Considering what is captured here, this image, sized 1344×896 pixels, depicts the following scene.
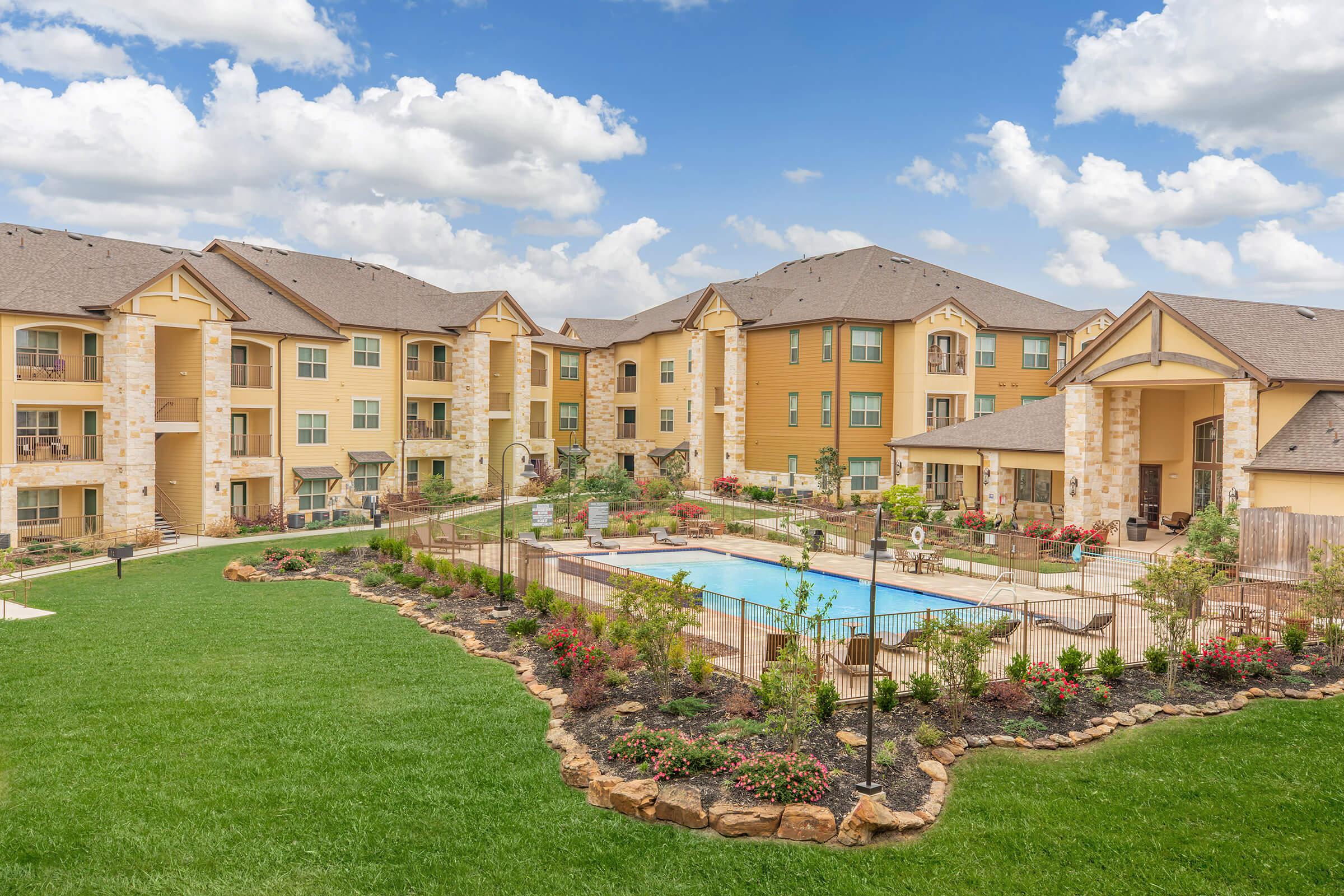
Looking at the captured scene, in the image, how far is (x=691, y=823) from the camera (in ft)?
31.4

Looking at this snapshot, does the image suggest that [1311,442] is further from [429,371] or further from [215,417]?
[215,417]

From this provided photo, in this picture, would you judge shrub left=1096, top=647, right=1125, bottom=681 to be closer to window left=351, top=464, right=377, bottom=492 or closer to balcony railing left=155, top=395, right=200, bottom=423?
balcony railing left=155, top=395, right=200, bottom=423

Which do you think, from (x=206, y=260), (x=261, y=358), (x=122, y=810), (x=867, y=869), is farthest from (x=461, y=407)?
(x=867, y=869)

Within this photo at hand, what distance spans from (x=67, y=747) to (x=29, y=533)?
81.1 ft

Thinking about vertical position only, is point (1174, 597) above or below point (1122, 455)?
below

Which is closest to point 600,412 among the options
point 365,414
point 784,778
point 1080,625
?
point 365,414

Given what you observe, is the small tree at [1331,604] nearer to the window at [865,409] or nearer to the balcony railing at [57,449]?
the window at [865,409]

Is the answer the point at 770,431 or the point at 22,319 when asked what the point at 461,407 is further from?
the point at 22,319

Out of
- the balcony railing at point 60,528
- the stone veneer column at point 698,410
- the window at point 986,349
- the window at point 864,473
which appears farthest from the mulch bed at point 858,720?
the stone veneer column at point 698,410

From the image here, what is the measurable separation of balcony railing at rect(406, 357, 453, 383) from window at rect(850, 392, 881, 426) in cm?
2060

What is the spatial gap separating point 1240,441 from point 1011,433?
10.0m

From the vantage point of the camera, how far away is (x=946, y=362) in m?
43.3

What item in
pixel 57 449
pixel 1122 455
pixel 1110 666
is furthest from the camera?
pixel 57 449

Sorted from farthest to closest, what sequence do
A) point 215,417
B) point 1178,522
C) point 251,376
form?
point 251,376 → point 215,417 → point 1178,522
